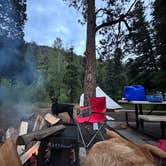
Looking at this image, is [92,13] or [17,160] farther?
[92,13]

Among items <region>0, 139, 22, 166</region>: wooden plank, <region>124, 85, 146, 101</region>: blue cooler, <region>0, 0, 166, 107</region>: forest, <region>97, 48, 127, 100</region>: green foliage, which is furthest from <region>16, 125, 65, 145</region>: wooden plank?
<region>97, 48, 127, 100</region>: green foliage

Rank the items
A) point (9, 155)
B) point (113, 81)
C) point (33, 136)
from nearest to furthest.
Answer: point (9, 155) < point (33, 136) < point (113, 81)

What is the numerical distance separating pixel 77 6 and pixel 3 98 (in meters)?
4.20

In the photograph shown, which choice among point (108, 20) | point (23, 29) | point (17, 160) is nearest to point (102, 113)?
point (17, 160)

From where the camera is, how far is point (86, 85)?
571 cm

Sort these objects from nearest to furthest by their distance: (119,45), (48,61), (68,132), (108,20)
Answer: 1. (68,132)
2. (108,20)
3. (119,45)
4. (48,61)

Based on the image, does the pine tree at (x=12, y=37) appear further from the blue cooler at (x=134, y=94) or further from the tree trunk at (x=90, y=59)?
the blue cooler at (x=134, y=94)

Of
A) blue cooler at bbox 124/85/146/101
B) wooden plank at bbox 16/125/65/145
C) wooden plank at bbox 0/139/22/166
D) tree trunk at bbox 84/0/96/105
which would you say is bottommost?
wooden plank at bbox 0/139/22/166

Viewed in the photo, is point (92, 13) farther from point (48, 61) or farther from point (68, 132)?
point (48, 61)

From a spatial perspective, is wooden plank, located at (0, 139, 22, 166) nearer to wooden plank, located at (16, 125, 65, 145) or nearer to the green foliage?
wooden plank, located at (16, 125, 65, 145)

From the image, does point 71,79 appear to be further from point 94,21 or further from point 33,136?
point 33,136

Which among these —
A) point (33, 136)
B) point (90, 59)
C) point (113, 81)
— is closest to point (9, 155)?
point (33, 136)

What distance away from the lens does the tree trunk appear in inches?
223

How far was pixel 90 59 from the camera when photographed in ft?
18.8
